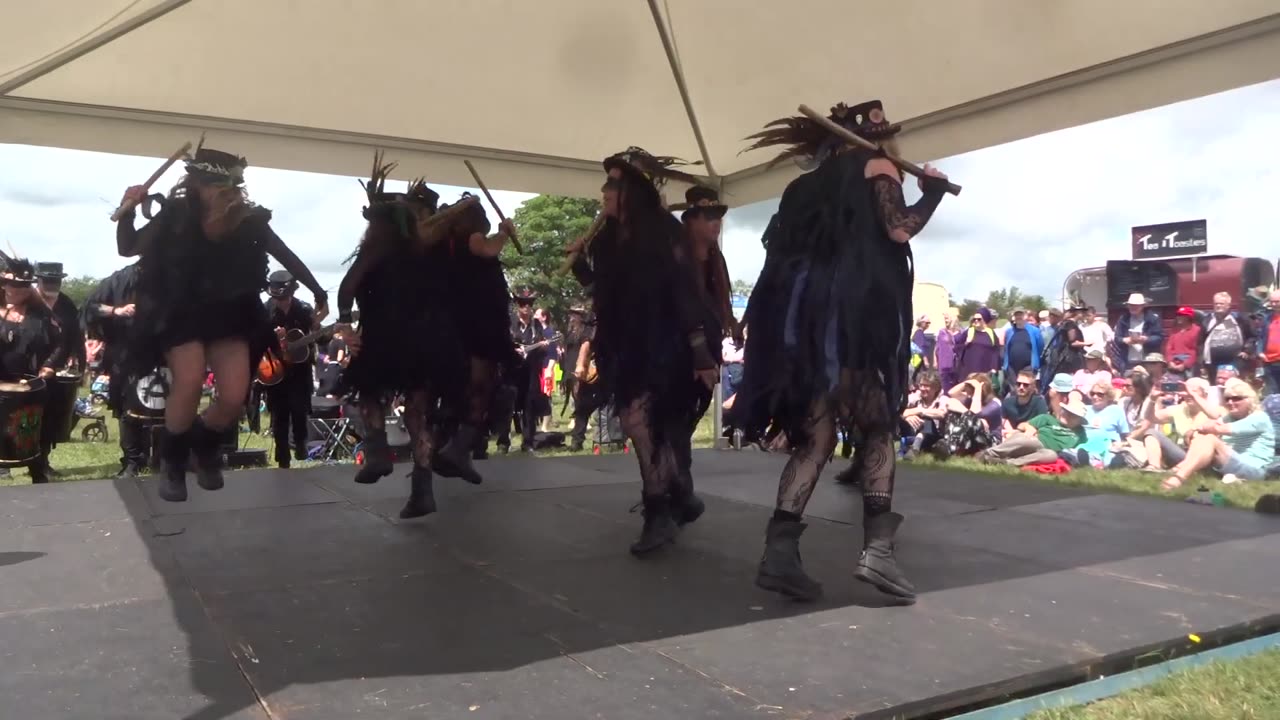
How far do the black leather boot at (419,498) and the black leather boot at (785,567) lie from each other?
6.66 feet

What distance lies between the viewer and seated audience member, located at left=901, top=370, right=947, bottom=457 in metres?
8.59

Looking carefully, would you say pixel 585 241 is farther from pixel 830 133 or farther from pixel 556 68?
pixel 556 68

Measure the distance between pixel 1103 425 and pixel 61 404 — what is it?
334 inches

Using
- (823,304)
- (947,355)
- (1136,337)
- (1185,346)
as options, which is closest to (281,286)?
(823,304)

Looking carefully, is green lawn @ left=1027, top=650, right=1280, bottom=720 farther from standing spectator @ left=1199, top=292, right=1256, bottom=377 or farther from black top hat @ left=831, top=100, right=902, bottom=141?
standing spectator @ left=1199, top=292, right=1256, bottom=377

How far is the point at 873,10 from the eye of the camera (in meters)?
4.97

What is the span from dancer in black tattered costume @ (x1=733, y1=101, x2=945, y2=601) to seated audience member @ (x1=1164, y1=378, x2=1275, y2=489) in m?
4.46

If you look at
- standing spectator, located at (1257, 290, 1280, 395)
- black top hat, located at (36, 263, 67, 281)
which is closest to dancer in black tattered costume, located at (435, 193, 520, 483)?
black top hat, located at (36, 263, 67, 281)

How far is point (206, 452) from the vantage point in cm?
400

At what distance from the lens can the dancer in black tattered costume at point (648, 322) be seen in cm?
375

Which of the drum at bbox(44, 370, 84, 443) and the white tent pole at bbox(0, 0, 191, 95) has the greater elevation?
the white tent pole at bbox(0, 0, 191, 95)

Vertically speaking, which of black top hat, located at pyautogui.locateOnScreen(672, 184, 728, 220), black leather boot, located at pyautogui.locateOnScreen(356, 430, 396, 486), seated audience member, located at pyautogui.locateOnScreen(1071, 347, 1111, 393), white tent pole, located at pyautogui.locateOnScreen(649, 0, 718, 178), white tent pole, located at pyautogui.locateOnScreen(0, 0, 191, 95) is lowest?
black leather boot, located at pyautogui.locateOnScreen(356, 430, 396, 486)

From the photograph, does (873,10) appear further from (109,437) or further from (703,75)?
(109,437)

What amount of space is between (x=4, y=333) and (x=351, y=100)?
314cm
